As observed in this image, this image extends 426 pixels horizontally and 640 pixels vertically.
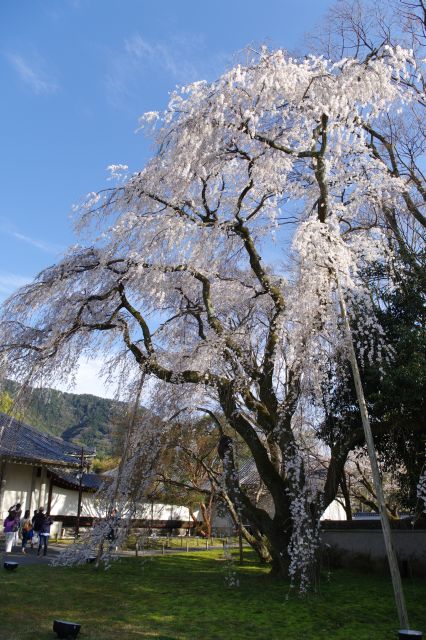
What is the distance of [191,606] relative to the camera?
290 inches

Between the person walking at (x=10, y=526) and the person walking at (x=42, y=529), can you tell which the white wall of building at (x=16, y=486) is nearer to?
the person walking at (x=42, y=529)

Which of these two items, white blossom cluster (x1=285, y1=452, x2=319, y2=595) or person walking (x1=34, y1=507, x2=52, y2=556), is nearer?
white blossom cluster (x1=285, y1=452, x2=319, y2=595)

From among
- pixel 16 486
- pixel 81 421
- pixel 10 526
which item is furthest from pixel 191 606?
pixel 81 421

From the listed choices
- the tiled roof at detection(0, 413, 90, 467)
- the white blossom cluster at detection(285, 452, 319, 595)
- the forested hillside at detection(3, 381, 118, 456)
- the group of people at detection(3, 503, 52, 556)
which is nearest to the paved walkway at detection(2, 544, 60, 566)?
the group of people at detection(3, 503, 52, 556)

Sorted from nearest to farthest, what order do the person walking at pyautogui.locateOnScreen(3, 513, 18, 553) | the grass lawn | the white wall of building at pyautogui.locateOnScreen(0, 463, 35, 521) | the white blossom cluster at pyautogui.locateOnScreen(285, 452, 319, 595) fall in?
the grass lawn → the white blossom cluster at pyautogui.locateOnScreen(285, 452, 319, 595) → the person walking at pyautogui.locateOnScreen(3, 513, 18, 553) → the white wall of building at pyautogui.locateOnScreen(0, 463, 35, 521)

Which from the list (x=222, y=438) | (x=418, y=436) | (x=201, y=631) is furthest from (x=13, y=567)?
(x=418, y=436)

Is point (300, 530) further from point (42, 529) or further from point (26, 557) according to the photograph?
point (42, 529)

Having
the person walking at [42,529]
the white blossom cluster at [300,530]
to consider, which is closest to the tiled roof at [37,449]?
the person walking at [42,529]

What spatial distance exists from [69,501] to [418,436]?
17361mm

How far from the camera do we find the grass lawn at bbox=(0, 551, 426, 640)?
19.3 ft

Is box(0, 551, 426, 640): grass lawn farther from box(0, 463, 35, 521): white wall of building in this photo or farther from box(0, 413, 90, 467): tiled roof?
box(0, 463, 35, 521): white wall of building

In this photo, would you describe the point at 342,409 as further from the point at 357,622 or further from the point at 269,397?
the point at 357,622

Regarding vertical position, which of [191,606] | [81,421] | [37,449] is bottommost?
[191,606]

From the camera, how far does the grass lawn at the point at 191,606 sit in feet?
19.3
